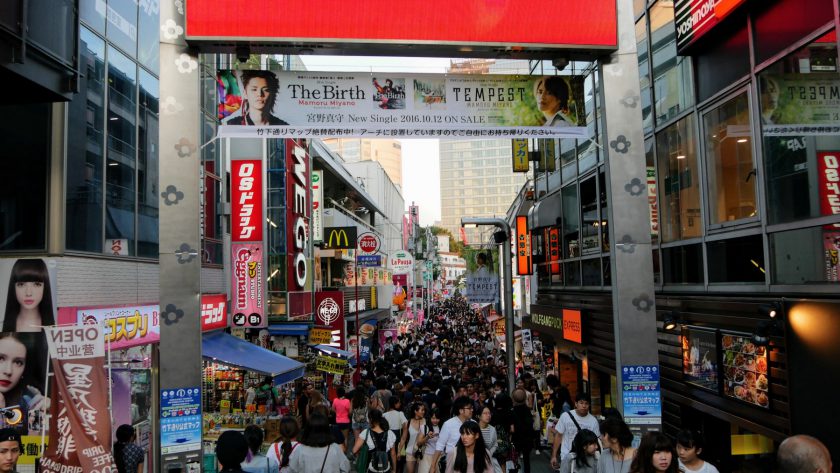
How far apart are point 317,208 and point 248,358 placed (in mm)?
13177

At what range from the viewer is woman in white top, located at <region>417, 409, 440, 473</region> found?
9812 millimetres

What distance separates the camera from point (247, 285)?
16.7 meters

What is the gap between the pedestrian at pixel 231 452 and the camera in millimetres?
4883

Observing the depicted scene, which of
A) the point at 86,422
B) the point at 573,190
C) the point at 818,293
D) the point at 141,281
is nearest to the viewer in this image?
the point at 86,422

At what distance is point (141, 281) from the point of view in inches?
527

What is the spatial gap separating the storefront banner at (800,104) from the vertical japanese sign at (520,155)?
13512 millimetres

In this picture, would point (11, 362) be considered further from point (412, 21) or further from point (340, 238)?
point (340, 238)

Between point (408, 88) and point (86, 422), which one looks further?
point (408, 88)

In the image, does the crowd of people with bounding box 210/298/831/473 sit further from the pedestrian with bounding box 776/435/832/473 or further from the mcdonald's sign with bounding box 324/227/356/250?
the mcdonald's sign with bounding box 324/227/356/250

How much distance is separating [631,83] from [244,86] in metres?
5.16

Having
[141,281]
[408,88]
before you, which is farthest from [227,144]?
[408,88]

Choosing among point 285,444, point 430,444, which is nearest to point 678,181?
point 430,444

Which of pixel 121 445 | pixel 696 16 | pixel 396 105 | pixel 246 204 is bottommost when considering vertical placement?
pixel 121 445

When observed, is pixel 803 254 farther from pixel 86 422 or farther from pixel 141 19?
pixel 141 19
